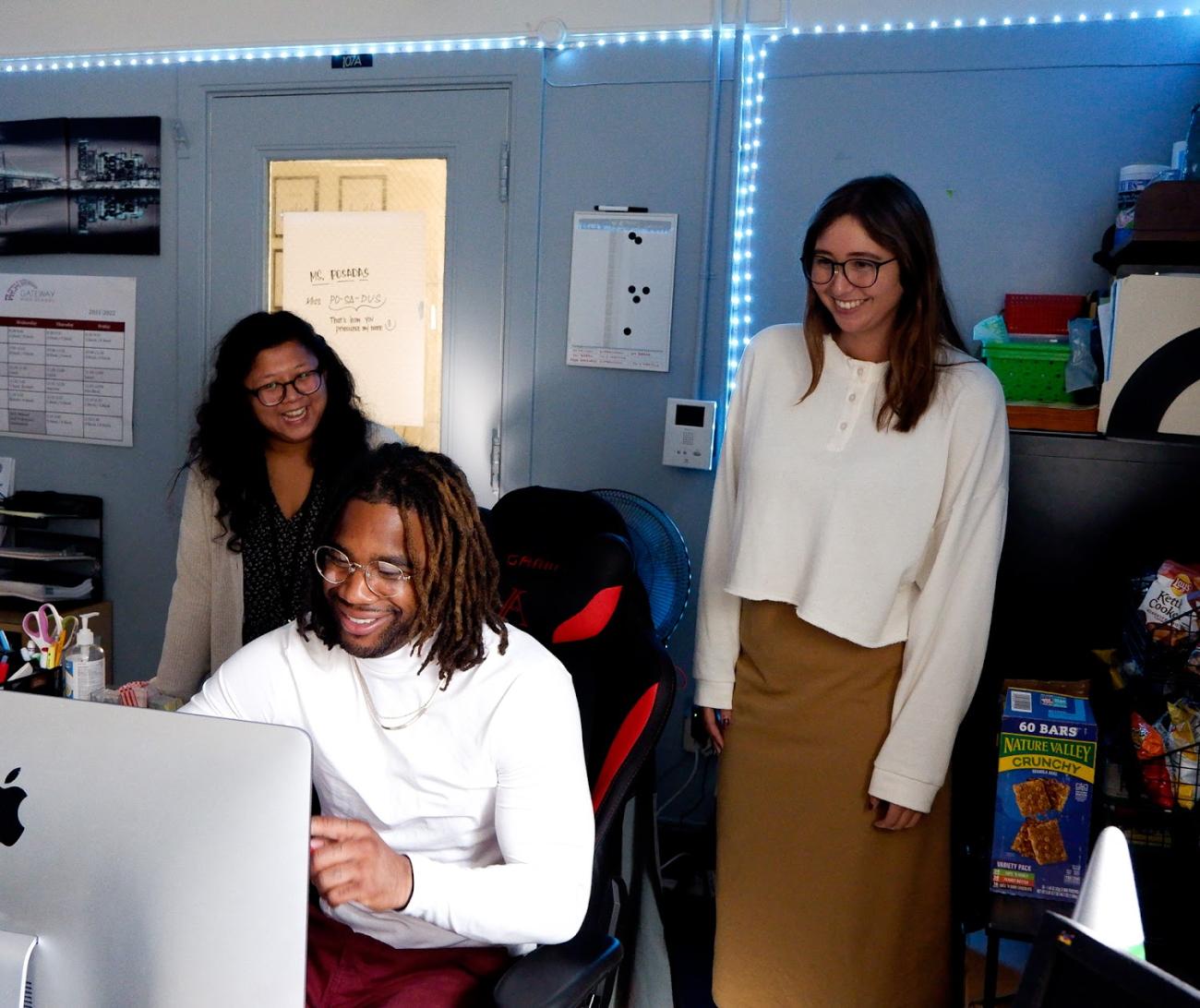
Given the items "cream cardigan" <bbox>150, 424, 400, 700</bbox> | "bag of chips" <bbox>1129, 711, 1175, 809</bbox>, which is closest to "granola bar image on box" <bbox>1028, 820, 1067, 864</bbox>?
"bag of chips" <bbox>1129, 711, 1175, 809</bbox>

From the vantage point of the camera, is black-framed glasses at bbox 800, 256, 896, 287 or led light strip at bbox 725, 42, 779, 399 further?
led light strip at bbox 725, 42, 779, 399

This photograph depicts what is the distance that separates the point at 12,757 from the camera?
81cm

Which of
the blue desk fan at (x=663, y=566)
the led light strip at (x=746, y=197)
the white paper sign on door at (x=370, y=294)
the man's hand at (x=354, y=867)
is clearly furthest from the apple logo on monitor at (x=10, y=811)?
the white paper sign on door at (x=370, y=294)

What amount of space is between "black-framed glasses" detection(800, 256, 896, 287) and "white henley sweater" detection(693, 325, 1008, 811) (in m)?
0.13

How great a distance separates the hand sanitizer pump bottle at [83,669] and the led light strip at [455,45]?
6.47 feet

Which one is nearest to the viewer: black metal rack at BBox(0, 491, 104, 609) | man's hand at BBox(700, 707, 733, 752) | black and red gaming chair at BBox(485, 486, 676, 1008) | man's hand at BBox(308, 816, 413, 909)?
man's hand at BBox(308, 816, 413, 909)

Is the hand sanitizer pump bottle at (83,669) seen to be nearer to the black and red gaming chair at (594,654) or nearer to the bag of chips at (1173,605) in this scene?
the black and red gaming chair at (594,654)

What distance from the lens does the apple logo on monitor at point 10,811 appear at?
80 cm

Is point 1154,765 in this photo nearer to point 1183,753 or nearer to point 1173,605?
point 1183,753

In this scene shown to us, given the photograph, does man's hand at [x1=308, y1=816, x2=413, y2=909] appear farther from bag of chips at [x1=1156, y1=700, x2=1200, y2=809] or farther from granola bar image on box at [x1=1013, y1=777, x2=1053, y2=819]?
bag of chips at [x1=1156, y1=700, x2=1200, y2=809]

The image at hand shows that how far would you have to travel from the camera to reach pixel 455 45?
2.89m

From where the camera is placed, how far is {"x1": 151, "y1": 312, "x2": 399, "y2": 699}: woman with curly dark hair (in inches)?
77.1

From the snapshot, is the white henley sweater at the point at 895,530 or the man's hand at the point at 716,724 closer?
the white henley sweater at the point at 895,530

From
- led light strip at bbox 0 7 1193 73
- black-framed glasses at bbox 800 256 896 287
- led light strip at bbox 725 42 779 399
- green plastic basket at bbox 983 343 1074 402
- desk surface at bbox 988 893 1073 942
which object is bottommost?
desk surface at bbox 988 893 1073 942
